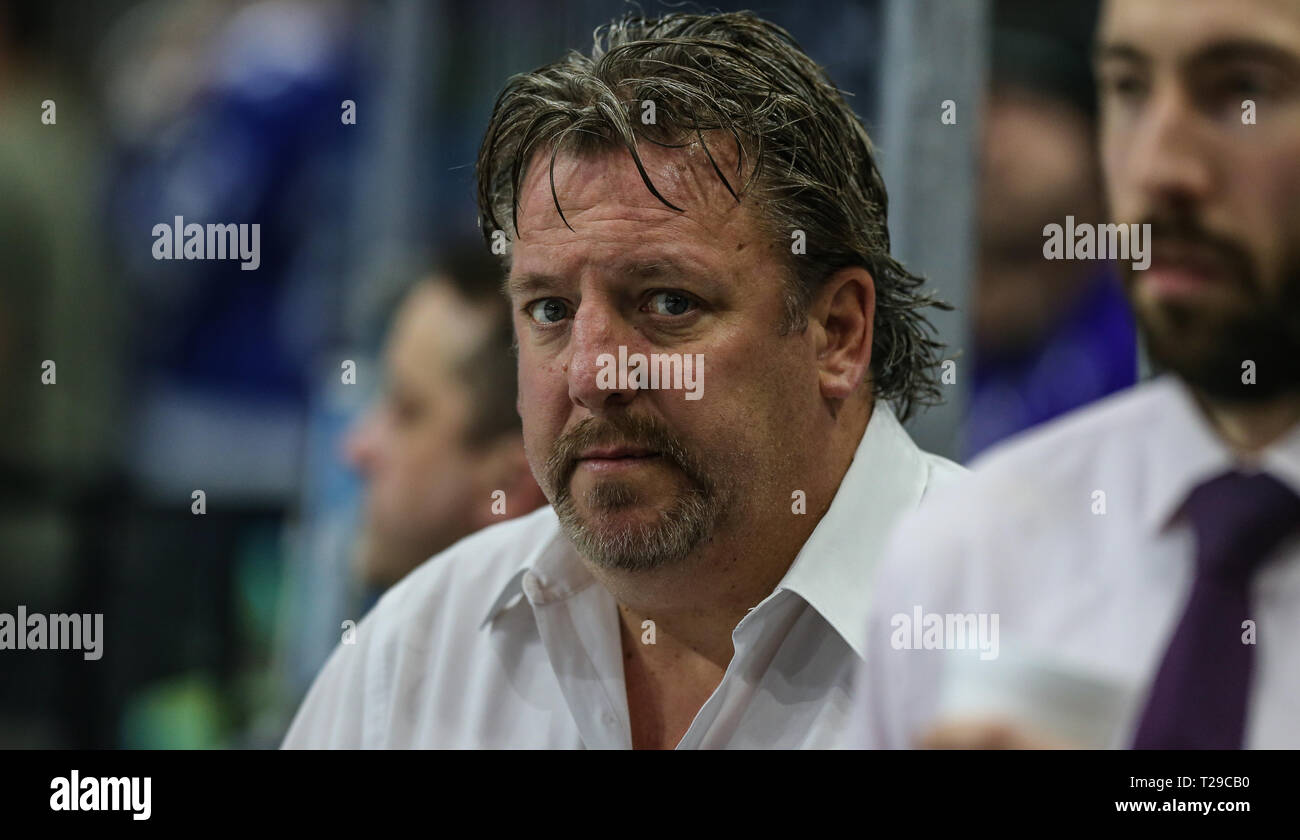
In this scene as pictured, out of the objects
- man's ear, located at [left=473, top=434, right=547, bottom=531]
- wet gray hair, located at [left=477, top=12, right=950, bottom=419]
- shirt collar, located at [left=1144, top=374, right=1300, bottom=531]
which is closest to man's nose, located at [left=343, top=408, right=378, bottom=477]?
man's ear, located at [left=473, top=434, right=547, bottom=531]

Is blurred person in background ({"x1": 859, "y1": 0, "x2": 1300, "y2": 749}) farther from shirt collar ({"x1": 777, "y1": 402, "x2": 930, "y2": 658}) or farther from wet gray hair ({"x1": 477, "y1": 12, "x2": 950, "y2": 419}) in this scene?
wet gray hair ({"x1": 477, "y1": 12, "x2": 950, "y2": 419})

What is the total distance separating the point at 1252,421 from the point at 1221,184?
0.25 m

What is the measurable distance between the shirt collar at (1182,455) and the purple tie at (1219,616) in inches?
0.7

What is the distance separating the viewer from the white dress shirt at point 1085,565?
138cm

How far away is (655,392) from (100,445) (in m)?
0.86

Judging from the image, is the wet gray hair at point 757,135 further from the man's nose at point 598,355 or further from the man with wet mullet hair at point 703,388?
the man's nose at point 598,355

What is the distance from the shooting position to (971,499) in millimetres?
1536

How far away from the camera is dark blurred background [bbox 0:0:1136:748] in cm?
190

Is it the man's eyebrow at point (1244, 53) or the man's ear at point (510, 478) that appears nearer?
the man's eyebrow at point (1244, 53)

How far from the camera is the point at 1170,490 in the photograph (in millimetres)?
1444

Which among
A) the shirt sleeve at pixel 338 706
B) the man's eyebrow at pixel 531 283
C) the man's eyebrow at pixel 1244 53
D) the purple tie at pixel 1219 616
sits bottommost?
the shirt sleeve at pixel 338 706

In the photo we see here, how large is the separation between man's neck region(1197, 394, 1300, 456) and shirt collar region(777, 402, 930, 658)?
0.33 meters

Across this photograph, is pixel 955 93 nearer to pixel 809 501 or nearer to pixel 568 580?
pixel 809 501

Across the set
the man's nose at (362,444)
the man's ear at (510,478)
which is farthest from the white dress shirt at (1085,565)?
the man's nose at (362,444)
